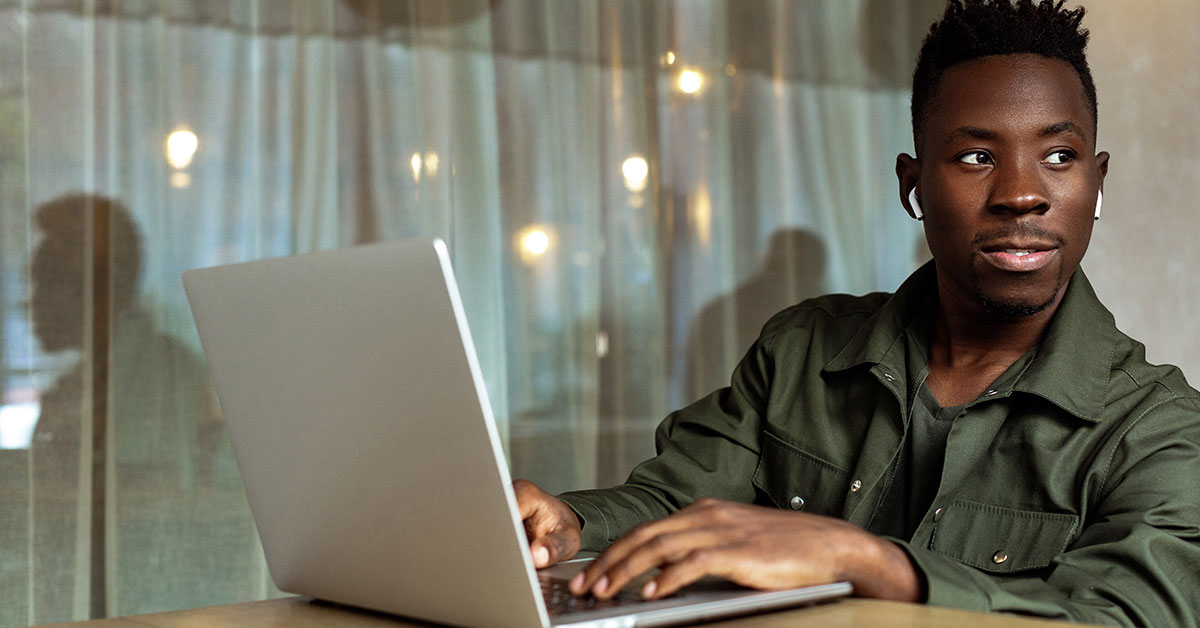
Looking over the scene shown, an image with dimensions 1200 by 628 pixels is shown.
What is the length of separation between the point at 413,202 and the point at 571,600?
5.79 ft

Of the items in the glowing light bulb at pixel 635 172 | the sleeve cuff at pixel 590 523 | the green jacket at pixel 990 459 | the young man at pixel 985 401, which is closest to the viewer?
the green jacket at pixel 990 459

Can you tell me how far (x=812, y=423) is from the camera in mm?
1581

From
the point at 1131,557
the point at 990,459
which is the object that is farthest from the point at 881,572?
the point at 990,459

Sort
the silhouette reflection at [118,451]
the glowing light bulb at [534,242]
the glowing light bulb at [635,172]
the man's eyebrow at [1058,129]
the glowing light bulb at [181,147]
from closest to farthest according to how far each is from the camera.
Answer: the man's eyebrow at [1058,129]
the silhouette reflection at [118,451]
the glowing light bulb at [181,147]
the glowing light bulb at [534,242]
the glowing light bulb at [635,172]

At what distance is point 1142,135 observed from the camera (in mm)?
2791

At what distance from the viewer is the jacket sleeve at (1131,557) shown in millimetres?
933

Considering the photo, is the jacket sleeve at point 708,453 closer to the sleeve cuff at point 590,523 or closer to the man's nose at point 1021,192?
the sleeve cuff at point 590,523

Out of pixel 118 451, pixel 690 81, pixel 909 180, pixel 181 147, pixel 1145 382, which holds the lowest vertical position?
pixel 118 451

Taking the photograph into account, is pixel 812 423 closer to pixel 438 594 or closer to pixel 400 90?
pixel 438 594

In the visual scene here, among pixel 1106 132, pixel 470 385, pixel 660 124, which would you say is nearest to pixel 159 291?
pixel 660 124

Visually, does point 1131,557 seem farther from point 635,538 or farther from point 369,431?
point 369,431

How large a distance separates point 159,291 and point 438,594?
167 cm

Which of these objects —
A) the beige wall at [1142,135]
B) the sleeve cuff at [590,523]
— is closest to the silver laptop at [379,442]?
the sleeve cuff at [590,523]

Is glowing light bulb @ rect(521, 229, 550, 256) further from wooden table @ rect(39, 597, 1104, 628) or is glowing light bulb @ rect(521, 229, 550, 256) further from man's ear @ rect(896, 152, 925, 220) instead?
wooden table @ rect(39, 597, 1104, 628)
